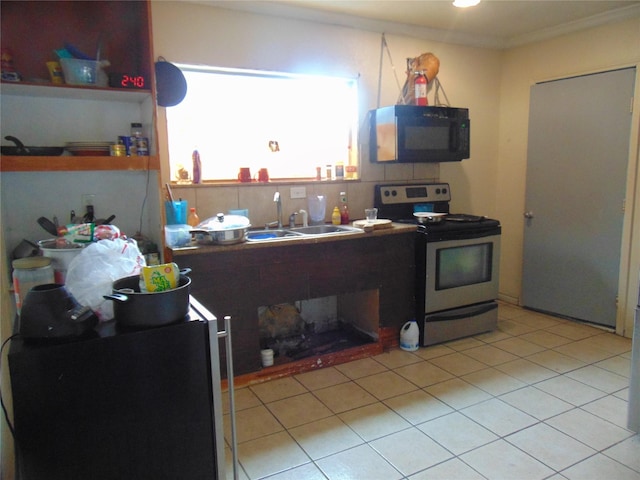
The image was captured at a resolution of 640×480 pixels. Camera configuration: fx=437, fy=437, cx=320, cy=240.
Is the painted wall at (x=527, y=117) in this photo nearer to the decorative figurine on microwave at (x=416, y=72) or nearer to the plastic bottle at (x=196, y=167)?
→ the decorative figurine on microwave at (x=416, y=72)

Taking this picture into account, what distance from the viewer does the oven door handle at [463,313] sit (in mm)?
3189

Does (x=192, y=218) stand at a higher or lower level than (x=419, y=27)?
lower

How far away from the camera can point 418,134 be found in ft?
11.1

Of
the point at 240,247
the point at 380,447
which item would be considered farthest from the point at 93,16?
the point at 380,447

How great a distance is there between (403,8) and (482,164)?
170 cm

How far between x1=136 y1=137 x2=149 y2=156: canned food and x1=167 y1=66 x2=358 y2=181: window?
0.47 meters

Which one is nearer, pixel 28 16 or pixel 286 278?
pixel 28 16

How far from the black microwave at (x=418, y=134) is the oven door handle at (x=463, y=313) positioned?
1.19m

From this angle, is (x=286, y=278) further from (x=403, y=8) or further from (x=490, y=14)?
(x=490, y=14)

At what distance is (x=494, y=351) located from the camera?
3.13m

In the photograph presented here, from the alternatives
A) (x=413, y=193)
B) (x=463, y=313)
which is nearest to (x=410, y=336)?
(x=463, y=313)

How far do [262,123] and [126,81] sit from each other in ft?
3.59

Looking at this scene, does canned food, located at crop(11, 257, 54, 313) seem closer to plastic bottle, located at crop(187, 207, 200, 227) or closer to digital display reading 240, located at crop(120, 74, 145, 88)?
digital display reading 240, located at crop(120, 74, 145, 88)

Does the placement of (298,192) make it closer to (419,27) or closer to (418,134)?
(418,134)
